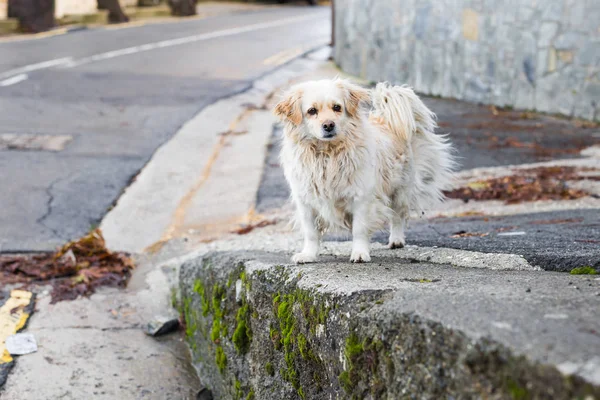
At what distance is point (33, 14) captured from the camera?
20.9 m

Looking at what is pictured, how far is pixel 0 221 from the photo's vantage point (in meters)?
7.71

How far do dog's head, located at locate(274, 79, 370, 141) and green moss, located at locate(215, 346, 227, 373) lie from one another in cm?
145

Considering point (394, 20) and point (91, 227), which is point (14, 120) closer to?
point (91, 227)

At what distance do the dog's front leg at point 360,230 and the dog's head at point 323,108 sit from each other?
0.42 m

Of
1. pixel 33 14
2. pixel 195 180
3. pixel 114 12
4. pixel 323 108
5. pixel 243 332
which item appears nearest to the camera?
pixel 323 108

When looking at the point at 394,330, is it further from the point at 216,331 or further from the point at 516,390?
the point at 216,331

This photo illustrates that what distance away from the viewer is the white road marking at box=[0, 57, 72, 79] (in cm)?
1452

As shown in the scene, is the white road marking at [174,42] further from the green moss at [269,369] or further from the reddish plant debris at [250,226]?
the green moss at [269,369]

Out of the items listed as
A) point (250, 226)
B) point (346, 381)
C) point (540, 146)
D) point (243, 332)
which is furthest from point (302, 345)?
point (540, 146)

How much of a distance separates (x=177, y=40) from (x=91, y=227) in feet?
43.4

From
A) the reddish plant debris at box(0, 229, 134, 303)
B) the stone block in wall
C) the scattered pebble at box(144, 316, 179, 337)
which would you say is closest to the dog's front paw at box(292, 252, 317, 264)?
the scattered pebble at box(144, 316, 179, 337)

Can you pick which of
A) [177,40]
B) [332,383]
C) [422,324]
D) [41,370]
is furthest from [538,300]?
[177,40]

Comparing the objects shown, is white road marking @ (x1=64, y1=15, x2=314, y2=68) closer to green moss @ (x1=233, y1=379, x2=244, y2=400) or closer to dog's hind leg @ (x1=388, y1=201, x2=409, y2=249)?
dog's hind leg @ (x1=388, y1=201, x2=409, y2=249)

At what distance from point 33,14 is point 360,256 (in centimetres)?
1857
